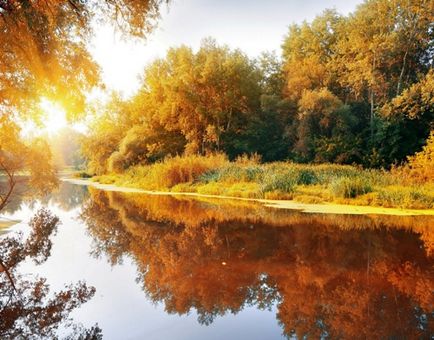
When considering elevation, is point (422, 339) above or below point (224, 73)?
below

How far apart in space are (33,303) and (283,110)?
28337mm

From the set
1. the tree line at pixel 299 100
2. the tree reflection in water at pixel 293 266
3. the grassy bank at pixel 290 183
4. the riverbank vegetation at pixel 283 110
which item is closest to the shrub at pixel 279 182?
the grassy bank at pixel 290 183

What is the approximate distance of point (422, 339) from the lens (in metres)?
4.19

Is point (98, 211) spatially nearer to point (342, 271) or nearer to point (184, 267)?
point (184, 267)

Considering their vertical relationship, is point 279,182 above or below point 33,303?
below

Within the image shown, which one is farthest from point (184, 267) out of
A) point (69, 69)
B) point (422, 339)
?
point (69, 69)

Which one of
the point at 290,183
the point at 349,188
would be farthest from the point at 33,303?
the point at 290,183

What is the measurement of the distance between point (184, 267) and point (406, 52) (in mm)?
26971

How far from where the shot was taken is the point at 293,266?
698 cm

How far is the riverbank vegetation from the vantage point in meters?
23.1

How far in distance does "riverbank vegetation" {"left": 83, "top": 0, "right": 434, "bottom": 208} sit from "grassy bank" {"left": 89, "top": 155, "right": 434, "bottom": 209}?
116 millimetres

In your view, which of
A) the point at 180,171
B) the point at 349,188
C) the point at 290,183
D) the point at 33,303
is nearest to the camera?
the point at 33,303

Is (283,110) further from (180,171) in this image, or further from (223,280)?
(223,280)

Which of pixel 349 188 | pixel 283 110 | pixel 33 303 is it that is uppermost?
pixel 283 110
